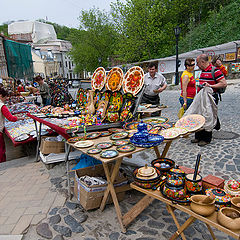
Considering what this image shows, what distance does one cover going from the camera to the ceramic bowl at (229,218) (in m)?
1.34

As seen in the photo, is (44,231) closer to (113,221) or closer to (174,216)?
(113,221)

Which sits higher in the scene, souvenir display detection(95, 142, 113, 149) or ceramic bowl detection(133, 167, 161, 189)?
souvenir display detection(95, 142, 113, 149)

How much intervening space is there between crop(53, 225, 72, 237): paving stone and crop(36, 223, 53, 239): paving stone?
0.08 m

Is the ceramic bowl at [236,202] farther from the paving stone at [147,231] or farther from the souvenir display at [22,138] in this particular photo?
the souvenir display at [22,138]

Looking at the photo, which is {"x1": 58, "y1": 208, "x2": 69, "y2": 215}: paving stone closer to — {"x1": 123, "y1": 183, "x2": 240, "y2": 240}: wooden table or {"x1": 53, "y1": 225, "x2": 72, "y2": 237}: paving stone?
{"x1": 53, "y1": 225, "x2": 72, "y2": 237}: paving stone

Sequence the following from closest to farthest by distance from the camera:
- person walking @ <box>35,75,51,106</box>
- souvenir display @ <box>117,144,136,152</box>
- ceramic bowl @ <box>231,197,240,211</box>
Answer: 1. ceramic bowl @ <box>231,197,240,211</box>
2. souvenir display @ <box>117,144,136,152</box>
3. person walking @ <box>35,75,51,106</box>

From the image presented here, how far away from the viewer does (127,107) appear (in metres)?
3.36

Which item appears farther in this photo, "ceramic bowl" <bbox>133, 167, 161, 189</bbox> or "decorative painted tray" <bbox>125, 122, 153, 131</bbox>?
"decorative painted tray" <bbox>125, 122, 153, 131</bbox>

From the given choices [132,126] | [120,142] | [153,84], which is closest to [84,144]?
[120,142]

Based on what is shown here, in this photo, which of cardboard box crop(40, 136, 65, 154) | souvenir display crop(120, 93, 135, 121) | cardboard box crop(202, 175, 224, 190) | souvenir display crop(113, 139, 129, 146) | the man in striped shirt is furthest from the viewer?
cardboard box crop(40, 136, 65, 154)

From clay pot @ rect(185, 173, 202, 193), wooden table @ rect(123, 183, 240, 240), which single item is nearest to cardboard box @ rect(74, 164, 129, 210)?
wooden table @ rect(123, 183, 240, 240)

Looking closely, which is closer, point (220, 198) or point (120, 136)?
point (220, 198)

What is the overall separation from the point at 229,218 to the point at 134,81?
8.44 feet

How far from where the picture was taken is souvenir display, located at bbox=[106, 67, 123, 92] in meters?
3.70
